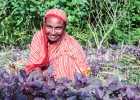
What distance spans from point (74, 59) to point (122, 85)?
173 cm

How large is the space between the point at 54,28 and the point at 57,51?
251 millimetres

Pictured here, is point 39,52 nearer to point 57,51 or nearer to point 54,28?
point 57,51

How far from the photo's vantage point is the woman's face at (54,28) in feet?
11.0

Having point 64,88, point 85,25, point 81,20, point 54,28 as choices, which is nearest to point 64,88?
point 64,88

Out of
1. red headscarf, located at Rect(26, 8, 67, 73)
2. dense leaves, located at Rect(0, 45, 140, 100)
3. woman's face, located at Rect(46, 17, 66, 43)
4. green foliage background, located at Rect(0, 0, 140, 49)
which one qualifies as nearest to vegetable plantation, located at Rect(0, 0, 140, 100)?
green foliage background, located at Rect(0, 0, 140, 49)

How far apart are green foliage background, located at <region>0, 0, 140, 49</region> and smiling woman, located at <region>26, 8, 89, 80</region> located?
240 centimetres

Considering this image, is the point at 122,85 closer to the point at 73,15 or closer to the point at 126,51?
the point at 126,51

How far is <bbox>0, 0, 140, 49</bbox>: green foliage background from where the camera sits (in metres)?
6.11

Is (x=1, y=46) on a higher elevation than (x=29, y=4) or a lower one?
lower

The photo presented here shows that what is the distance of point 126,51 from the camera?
16.1 feet

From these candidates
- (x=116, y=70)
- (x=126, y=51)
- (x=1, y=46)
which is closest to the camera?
(x=116, y=70)

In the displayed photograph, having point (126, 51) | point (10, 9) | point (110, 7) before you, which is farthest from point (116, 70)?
point (10, 9)

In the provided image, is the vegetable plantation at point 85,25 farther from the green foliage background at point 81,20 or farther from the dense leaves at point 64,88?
the dense leaves at point 64,88

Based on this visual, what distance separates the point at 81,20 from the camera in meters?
6.43
